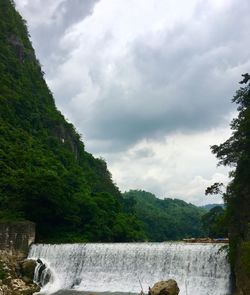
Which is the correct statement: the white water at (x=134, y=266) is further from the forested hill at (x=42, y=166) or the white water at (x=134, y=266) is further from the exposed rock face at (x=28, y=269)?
the forested hill at (x=42, y=166)

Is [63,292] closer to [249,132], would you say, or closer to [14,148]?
[249,132]

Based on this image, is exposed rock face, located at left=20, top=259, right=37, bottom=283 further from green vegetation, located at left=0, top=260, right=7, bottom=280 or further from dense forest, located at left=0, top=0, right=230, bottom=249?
dense forest, located at left=0, top=0, right=230, bottom=249

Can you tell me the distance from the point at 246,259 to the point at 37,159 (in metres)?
37.9

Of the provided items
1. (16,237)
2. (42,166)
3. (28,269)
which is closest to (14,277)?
(28,269)

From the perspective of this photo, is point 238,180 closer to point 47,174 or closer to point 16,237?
point 16,237

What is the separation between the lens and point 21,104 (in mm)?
68938

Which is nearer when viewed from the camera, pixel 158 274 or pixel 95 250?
pixel 158 274

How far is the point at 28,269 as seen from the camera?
32.8m

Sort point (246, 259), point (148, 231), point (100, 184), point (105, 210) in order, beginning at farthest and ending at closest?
1. point (148, 231)
2. point (100, 184)
3. point (105, 210)
4. point (246, 259)

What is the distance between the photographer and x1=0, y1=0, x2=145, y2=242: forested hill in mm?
42531

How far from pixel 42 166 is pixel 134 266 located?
2656cm

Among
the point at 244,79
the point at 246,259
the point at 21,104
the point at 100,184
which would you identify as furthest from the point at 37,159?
the point at 246,259

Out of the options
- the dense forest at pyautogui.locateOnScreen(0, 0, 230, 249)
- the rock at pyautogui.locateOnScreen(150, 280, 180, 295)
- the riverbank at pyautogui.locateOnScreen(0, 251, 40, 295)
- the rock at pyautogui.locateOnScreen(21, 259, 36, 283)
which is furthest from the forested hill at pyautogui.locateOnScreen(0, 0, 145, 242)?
the rock at pyautogui.locateOnScreen(150, 280, 180, 295)

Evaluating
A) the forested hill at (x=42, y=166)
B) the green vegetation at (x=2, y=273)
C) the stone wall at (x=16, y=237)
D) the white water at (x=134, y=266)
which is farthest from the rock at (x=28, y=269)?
the forested hill at (x=42, y=166)
